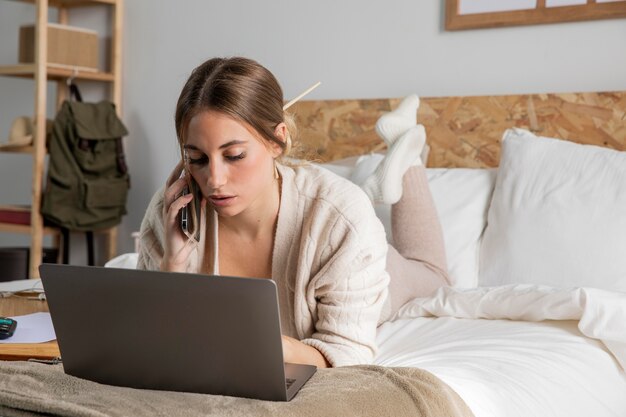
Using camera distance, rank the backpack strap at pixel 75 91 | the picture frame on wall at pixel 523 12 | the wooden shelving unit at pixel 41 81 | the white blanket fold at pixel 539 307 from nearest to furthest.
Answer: the white blanket fold at pixel 539 307
the picture frame on wall at pixel 523 12
the wooden shelving unit at pixel 41 81
the backpack strap at pixel 75 91

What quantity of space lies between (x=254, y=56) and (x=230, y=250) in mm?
1705

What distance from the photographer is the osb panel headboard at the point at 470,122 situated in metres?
2.54

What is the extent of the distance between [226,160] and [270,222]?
0.21 meters

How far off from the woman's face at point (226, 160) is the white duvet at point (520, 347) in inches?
16.2

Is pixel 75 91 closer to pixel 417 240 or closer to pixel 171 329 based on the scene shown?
pixel 417 240

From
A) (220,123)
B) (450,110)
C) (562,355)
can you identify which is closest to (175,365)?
(220,123)

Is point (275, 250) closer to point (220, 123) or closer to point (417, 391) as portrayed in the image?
point (220, 123)

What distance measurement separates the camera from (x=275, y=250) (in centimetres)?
164

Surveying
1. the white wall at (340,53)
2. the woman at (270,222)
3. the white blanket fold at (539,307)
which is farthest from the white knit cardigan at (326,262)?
the white wall at (340,53)

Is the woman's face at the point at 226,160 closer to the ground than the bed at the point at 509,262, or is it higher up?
higher up

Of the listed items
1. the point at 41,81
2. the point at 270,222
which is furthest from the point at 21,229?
the point at 270,222

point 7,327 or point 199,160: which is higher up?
point 199,160

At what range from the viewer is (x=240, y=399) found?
114 centimetres

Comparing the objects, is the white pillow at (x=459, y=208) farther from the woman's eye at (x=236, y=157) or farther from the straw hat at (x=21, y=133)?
the straw hat at (x=21, y=133)
